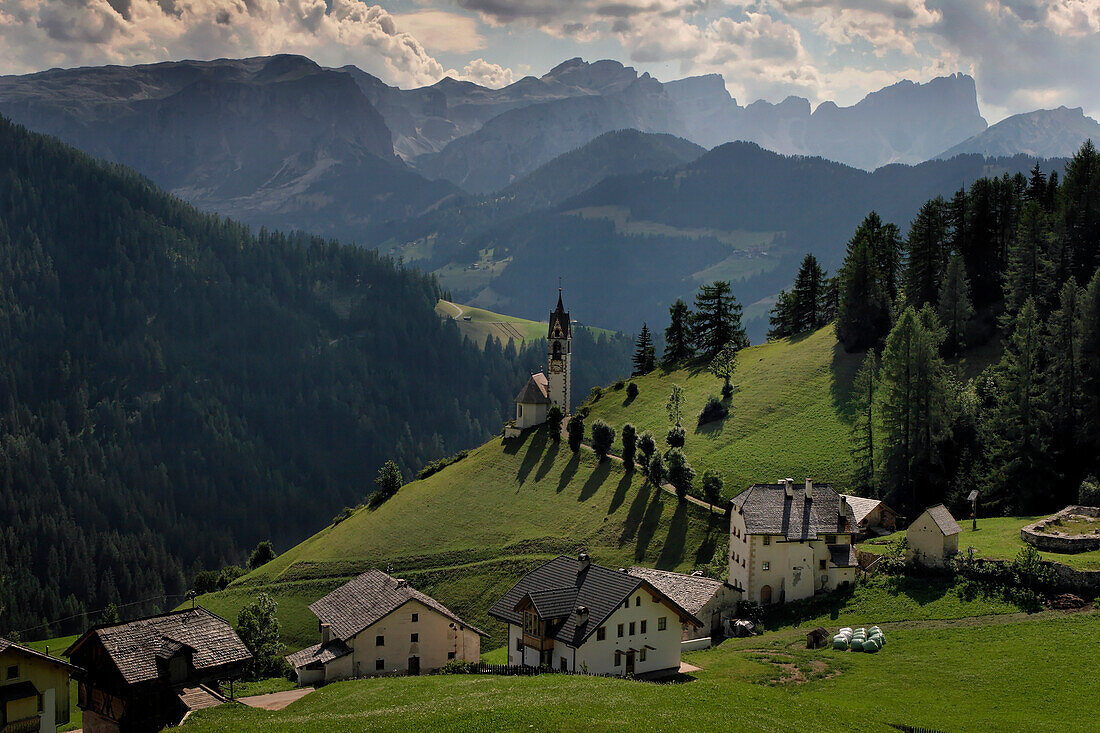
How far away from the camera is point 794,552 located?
70.8 meters

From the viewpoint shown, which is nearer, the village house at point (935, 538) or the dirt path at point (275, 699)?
the dirt path at point (275, 699)

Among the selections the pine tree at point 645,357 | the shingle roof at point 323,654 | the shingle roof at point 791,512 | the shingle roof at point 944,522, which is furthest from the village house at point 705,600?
the pine tree at point 645,357

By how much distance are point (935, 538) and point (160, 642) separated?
5149 cm

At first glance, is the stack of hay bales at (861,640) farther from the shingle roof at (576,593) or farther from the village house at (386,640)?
the village house at (386,640)

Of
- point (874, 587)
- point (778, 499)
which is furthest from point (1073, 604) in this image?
point (778, 499)

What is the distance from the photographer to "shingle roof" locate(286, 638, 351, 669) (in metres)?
65.3

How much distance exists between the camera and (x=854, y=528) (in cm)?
7200

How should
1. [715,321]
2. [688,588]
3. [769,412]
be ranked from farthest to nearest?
[715,321] < [769,412] < [688,588]

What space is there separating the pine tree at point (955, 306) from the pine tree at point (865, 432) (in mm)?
13655

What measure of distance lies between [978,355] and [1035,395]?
22.2 metres

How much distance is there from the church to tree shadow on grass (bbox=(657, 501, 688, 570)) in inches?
1312

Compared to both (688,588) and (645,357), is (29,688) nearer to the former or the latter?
(688,588)

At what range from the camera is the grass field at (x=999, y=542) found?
6056 centimetres

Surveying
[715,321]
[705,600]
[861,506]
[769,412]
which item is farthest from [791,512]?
[715,321]
